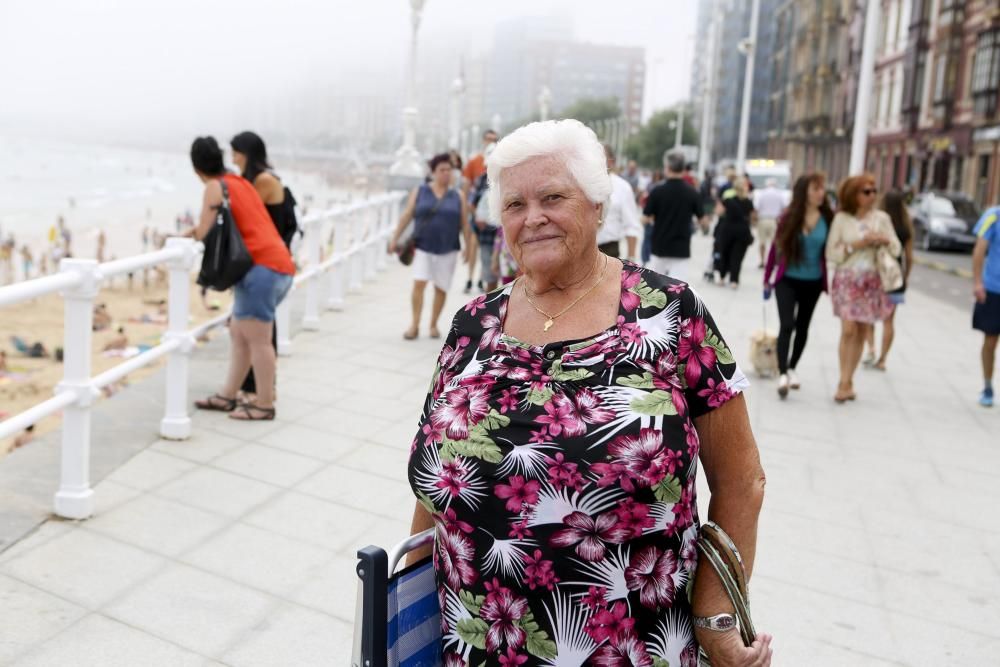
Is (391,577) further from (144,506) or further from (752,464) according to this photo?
(144,506)

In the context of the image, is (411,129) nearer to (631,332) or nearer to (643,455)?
(631,332)

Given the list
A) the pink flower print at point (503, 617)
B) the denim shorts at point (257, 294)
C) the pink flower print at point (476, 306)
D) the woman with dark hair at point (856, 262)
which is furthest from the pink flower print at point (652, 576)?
the woman with dark hair at point (856, 262)

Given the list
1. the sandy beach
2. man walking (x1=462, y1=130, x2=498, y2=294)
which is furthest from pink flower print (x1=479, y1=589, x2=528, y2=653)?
man walking (x1=462, y1=130, x2=498, y2=294)

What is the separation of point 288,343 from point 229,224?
2.76 metres

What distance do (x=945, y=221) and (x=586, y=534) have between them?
92.6 ft

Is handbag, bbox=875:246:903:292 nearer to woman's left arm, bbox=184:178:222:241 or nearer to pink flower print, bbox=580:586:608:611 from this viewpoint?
woman's left arm, bbox=184:178:222:241

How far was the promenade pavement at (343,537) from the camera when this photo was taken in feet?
11.8

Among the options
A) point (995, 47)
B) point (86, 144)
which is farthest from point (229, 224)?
point (86, 144)

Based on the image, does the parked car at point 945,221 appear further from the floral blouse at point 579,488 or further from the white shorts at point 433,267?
the floral blouse at point 579,488

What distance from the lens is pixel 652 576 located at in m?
1.92

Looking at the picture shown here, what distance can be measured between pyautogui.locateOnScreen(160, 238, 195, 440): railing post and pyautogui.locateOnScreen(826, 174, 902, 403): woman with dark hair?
484 cm

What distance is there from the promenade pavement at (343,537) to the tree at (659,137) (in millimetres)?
110765

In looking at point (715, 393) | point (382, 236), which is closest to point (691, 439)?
point (715, 393)

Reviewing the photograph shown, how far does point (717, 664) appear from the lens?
204 centimetres
